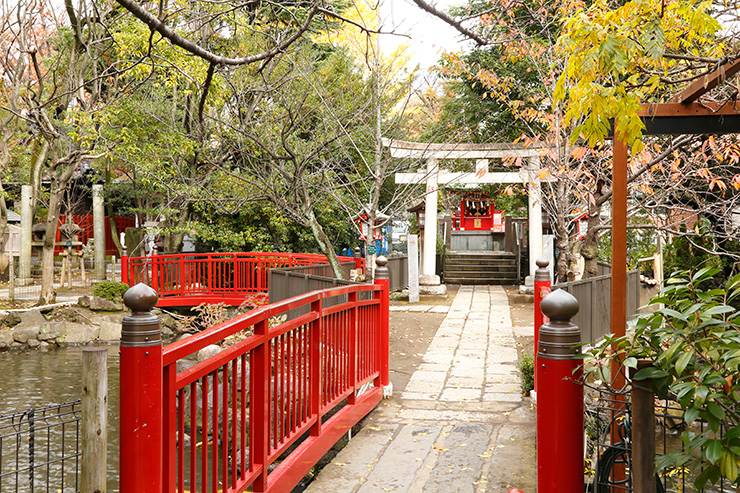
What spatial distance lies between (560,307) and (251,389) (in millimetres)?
1791

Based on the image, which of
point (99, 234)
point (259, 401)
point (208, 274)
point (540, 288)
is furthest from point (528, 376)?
point (99, 234)

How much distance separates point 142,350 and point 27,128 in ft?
61.6

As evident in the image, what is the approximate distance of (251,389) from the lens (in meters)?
3.52

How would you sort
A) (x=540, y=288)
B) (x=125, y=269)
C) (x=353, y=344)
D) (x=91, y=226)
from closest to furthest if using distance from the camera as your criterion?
1. (x=353, y=344)
2. (x=540, y=288)
3. (x=125, y=269)
4. (x=91, y=226)

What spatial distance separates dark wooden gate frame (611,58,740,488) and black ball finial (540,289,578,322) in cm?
115

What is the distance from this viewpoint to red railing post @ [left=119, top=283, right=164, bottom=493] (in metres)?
2.43

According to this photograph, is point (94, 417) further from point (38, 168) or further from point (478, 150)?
point (38, 168)

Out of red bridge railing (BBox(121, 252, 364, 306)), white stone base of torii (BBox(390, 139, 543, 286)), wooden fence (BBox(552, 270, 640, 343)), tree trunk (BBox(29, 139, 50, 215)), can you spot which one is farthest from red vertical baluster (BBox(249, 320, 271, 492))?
tree trunk (BBox(29, 139, 50, 215))

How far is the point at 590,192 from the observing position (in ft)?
29.8

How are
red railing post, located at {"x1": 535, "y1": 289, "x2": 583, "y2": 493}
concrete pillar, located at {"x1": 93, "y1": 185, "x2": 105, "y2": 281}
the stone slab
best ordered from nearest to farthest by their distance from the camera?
red railing post, located at {"x1": 535, "y1": 289, "x2": 583, "y2": 493}
the stone slab
concrete pillar, located at {"x1": 93, "y1": 185, "x2": 105, "y2": 281}

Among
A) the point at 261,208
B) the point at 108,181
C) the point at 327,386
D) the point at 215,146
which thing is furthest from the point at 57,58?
the point at 327,386

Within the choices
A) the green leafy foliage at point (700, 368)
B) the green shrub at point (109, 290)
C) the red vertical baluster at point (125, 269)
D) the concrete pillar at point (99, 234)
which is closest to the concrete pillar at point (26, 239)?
the concrete pillar at point (99, 234)

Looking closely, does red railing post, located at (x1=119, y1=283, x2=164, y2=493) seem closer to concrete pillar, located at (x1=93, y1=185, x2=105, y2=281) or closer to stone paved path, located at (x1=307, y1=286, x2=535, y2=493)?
stone paved path, located at (x1=307, y1=286, x2=535, y2=493)

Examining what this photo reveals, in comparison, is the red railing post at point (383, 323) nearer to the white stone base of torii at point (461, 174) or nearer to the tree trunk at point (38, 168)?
the white stone base of torii at point (461, 174)
